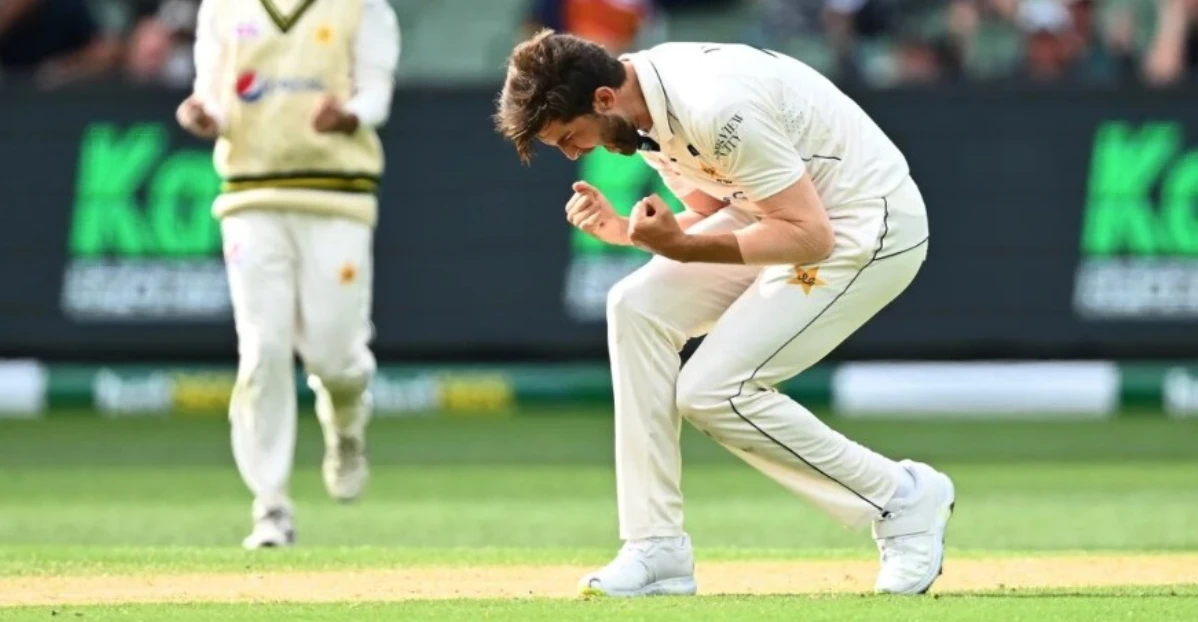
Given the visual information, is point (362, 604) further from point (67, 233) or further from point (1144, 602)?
point (67, 233)

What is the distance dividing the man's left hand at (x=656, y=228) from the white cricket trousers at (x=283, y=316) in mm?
2663

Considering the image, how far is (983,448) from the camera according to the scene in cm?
1192

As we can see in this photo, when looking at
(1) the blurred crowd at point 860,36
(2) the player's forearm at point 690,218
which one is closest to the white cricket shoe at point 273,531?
(2) the player's forearm at point 690,218

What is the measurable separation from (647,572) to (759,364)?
2.09 feet

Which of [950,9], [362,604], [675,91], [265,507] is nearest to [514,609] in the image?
[362,604]

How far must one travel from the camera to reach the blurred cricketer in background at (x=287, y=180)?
823cm

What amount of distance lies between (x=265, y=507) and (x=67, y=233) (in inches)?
201

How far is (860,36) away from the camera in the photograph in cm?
1490

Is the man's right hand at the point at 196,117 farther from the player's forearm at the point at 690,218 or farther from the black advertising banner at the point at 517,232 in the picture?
the black advertising banner at the point at 517,232

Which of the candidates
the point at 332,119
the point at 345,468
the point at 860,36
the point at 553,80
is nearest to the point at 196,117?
the point at 332,119

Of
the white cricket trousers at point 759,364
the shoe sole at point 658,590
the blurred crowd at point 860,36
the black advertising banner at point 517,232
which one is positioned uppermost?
the white cricket trousers at point 759,364

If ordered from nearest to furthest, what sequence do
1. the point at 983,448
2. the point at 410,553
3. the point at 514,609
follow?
1. the point at 514,609
2. the point at 410,553
3. the point at 983,448

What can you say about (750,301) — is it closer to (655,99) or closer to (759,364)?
(759,364)

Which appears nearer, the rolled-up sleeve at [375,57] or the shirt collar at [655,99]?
the shirt collar at [655,99]
